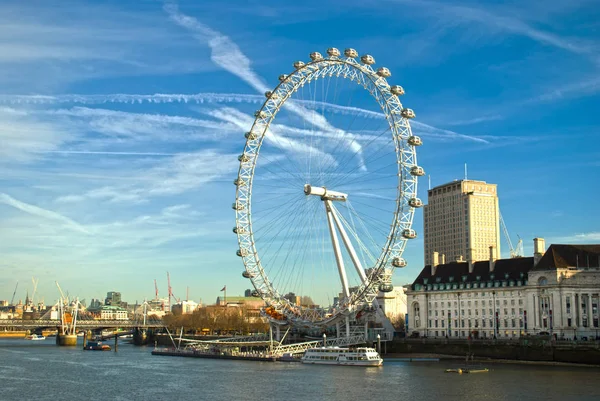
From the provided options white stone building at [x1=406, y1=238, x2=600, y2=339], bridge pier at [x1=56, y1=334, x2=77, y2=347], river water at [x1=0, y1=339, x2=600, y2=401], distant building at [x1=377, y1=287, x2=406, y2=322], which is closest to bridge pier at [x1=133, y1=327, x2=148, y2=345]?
bridge pier at [x1=56, y1=334, x2=77, y2=347]

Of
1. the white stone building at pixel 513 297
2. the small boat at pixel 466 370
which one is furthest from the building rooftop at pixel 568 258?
the small boat at pixel 466 370

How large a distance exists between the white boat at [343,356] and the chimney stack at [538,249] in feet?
83.9

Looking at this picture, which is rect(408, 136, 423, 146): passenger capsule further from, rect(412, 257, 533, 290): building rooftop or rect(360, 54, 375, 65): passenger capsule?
rect(412, 257, 533, 290): building rooftop

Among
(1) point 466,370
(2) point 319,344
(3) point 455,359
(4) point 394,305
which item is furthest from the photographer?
(4) point 394,305

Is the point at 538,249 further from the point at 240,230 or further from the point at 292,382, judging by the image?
the point at 292,382

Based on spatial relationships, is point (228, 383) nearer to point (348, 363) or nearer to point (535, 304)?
point (348, 363)

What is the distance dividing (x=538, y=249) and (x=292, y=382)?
46.5 meters

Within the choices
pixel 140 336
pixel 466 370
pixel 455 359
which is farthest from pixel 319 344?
pixel 140 336

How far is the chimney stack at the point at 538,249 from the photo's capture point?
103 meters

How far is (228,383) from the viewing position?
70.6 m

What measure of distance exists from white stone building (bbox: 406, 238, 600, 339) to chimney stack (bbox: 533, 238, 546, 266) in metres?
0.10

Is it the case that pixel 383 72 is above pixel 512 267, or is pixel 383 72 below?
above

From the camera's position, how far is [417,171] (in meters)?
81.9

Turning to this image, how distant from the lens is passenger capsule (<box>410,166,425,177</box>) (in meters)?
81.8
